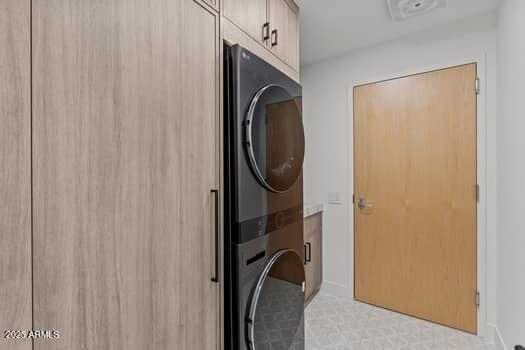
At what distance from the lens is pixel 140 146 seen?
0.77m

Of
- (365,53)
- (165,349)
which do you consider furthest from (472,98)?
(165,349)

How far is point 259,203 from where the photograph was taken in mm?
1168

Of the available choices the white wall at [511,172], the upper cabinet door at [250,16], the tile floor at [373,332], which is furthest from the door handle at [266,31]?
the tile floor at [373,332]

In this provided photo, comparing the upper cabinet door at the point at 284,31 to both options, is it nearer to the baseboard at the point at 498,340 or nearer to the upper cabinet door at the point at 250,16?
the upper cabinet door at the point at 250,16

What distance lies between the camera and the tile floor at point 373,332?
1846mm

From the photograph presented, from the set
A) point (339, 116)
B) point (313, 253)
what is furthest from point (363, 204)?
point (339, 116)

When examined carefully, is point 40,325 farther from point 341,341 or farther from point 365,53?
point 365,53

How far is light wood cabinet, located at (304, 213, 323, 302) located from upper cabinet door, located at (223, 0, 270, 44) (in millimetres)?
1521

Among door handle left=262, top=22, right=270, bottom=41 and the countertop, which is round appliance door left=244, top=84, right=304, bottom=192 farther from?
the countertop

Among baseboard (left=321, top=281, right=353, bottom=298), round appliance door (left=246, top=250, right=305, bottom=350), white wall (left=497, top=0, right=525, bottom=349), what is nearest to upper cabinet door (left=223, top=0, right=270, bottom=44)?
round appliance door (left=246, top=250, right=305, bottom=350)

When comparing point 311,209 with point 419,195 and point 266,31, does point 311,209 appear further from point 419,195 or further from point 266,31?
point 266,31

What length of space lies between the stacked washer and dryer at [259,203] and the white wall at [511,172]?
115 centimetres

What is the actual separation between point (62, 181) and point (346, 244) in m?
2.42

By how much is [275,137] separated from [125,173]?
2.35 ft
